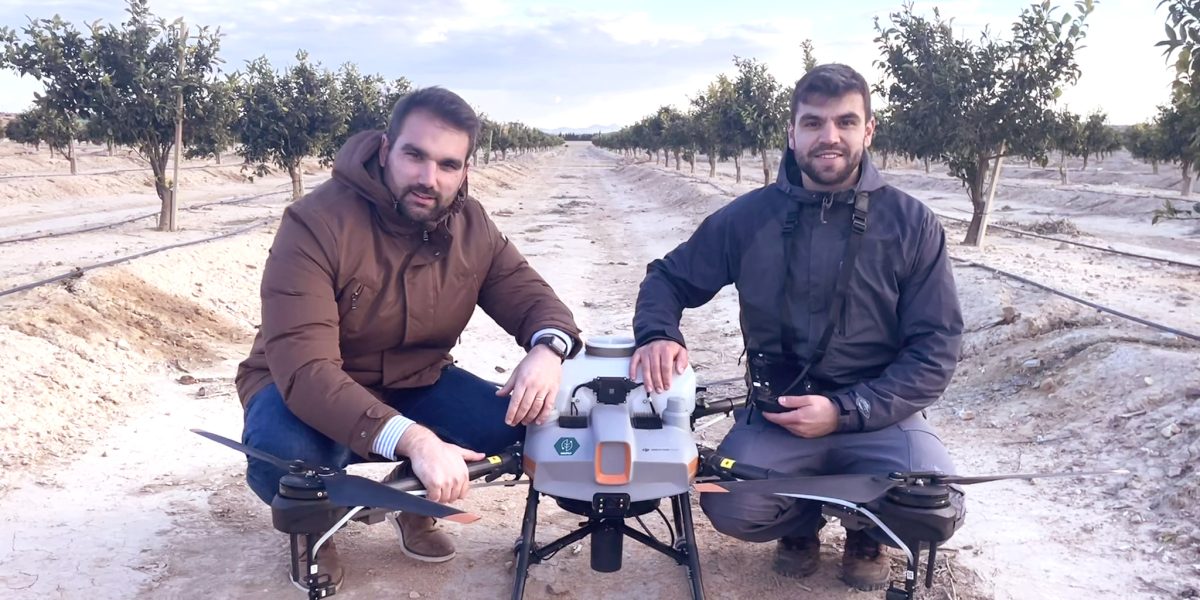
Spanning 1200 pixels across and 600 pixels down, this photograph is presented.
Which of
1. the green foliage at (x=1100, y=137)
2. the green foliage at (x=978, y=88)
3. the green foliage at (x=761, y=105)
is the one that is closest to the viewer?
the green foliage at (x=978, y=88)

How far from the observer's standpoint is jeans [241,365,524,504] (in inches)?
119

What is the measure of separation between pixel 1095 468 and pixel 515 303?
3180 millimetres

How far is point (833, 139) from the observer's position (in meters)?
3.29

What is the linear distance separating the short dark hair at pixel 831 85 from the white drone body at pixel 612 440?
121cm

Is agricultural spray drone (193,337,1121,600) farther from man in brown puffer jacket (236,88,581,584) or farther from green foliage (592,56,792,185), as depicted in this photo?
green foliage (592,56,792,185)

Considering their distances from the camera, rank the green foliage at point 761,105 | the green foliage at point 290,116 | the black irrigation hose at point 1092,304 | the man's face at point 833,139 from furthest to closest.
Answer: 1. the green foliage at point 761,105
2. the green foliage at point 290,116
3. the black irrigation hose at point 1092,304
4. the man's face at point 833,139

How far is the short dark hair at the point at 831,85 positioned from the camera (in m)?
3.33

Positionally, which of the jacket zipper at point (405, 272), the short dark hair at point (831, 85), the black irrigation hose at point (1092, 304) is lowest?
the black irrigation hose at point (1092, 304)

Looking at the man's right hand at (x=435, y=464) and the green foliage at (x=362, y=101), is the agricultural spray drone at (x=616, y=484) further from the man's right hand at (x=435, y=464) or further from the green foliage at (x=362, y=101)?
the green foliage at (x=362, y=101)

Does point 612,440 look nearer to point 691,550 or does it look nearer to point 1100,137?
point 691,550

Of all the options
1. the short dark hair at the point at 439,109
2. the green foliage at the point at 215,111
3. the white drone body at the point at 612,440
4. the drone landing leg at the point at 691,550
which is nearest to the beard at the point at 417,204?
the short dark hair at the point at 439,109

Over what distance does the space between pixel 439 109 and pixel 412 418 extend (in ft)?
4.01

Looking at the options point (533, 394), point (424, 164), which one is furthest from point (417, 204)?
point (533, 394)

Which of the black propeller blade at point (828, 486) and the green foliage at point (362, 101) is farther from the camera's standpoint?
the green foliage at point (362, 101)
